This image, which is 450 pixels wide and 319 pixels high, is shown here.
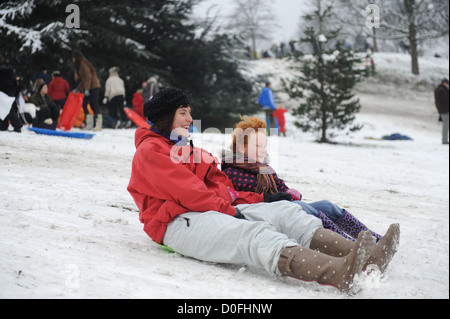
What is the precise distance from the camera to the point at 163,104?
126 inches

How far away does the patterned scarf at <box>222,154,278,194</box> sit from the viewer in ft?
11.6

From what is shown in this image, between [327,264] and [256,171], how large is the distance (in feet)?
3.81

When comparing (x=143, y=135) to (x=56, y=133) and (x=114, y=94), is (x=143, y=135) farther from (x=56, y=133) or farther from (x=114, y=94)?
(x=114, y=94)

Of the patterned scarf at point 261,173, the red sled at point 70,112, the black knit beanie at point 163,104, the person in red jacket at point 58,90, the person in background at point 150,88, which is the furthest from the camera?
the person in background at point 150,88

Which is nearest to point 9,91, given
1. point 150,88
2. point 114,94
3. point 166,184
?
point 114,94

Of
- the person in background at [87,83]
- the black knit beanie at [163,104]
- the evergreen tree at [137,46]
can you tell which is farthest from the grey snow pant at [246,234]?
the evergreen tree at [137,46]

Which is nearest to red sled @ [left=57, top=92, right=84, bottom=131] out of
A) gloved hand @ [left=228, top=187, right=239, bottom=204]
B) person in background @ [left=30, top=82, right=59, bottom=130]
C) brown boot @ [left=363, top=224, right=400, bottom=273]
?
person in background @ [left=30, top=82, right=59, bottom=130]

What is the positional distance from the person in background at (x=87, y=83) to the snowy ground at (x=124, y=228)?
1.71 metres

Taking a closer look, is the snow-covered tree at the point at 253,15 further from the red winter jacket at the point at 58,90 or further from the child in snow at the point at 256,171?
the child in snow at the point at 256,171

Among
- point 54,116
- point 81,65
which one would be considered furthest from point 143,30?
point 54,116

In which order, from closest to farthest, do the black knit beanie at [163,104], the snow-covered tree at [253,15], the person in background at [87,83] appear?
the black knit beanie at [163,104]
the person in background at [87,83]
the snow-covered tree at [253,15]

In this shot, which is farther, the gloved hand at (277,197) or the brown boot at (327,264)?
the gloved hand at (277,197)

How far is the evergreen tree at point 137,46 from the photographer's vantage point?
13.4 metres

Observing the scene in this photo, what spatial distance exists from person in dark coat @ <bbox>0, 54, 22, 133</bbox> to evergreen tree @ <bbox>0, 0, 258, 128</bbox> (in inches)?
153
